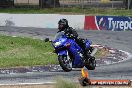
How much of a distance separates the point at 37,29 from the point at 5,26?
3.46 metres

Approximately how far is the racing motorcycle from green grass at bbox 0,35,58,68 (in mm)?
2722

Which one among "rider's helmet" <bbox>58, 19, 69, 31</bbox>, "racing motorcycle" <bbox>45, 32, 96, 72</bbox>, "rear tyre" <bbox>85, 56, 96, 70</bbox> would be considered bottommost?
"rear tyre" <bbox>85, 56, 96, 70</bbox>

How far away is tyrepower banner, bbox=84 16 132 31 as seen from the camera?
33.8 meters

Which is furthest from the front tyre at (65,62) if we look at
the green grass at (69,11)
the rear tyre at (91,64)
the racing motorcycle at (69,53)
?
the green grass at (69,11)

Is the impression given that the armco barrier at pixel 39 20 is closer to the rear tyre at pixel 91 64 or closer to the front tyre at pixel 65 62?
the rear tyre at pixel 91 64

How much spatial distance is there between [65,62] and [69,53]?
1.23ft

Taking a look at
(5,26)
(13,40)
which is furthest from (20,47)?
(5,26)

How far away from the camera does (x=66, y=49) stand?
15.6 m

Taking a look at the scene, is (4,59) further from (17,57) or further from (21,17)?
(21,17)

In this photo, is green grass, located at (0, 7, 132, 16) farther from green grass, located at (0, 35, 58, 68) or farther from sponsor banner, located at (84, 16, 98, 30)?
green grass, located at (0, 35, 58, 68)

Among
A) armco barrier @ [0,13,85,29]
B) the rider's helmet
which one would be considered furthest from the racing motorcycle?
armco barrier @ [0,13,85,29]

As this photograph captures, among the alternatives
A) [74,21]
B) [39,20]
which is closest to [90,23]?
[74,21]

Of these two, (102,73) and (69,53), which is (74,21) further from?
(69,53)

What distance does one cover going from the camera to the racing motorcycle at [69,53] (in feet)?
50.6
